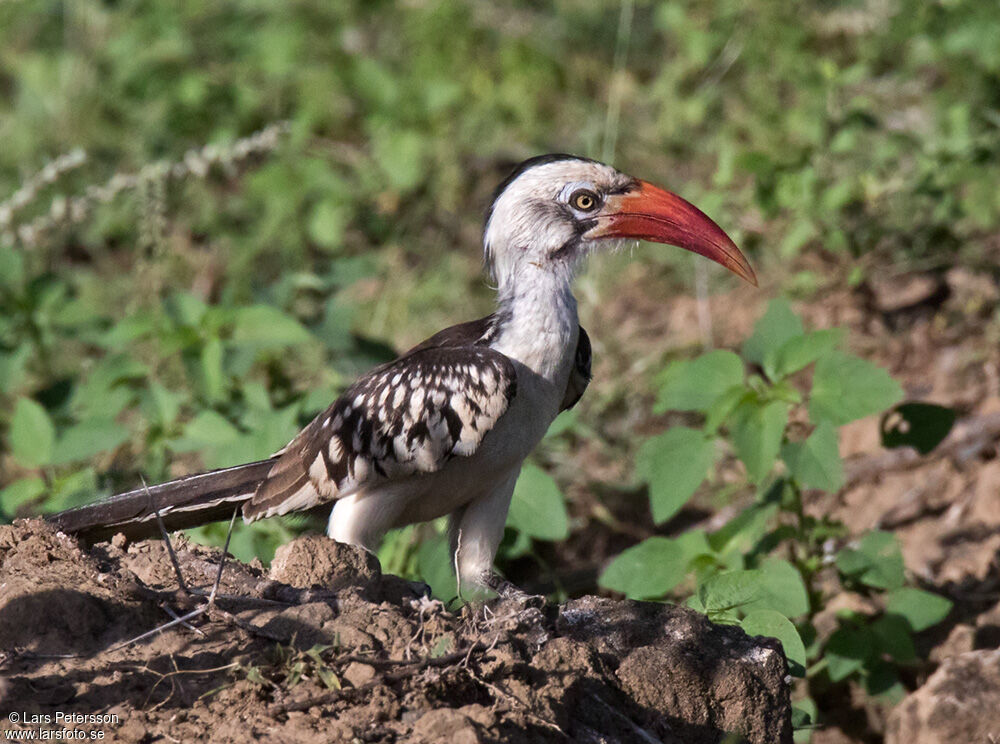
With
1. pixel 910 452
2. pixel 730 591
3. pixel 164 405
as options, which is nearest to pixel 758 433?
pixel 730 591

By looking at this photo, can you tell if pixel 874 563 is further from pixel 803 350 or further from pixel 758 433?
pixel 803 350

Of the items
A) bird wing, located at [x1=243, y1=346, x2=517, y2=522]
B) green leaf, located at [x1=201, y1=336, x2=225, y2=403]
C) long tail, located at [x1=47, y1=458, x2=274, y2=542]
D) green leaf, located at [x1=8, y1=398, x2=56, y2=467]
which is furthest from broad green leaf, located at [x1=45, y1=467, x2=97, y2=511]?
bird wing, located at [x1=243, y1=346, x2=517, y2=522]

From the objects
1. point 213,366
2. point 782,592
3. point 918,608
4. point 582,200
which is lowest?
point 918,608

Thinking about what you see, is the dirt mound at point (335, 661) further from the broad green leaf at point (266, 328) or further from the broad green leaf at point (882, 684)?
the broad green leaf at point (266, 328)

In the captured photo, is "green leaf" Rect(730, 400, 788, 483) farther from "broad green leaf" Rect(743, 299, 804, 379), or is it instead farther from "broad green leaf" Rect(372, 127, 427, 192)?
"broad green leaf" Rect(372, 127, 427, 192)

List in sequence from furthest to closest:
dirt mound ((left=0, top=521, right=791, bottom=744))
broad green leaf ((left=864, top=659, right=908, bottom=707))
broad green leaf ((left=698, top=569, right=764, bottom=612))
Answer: broad green leaf ((left=864, top=659, right=908, bottom=707))
broad green leaf ((left=698, top=569, right=764, bottom=612))
dirt mound ((left=0, top=521, right=791, bottom=744))

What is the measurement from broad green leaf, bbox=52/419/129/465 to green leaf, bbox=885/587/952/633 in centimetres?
310

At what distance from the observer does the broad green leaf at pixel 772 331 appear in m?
4.45

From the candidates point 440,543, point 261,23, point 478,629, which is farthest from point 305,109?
point 478,629

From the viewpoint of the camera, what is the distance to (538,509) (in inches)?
179

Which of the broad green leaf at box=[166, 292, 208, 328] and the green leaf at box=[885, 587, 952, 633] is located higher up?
the broad green leaf at box=[166, 292, 208, 328]

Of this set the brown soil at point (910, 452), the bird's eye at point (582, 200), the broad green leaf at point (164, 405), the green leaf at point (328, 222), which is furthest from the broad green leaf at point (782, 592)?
the green leaf at point (328, 222)

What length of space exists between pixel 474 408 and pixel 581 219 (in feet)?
2.93

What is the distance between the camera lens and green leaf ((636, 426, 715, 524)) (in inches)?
162
